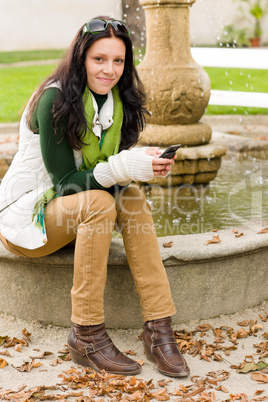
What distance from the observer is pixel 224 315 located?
10.3 ft

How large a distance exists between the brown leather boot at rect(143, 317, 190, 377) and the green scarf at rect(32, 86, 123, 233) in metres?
0.69

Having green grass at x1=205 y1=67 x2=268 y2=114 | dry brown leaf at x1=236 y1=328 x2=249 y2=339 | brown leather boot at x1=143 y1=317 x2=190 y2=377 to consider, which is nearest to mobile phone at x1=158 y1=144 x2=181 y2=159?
brown leather boot at x1=143 y1=317 x2=190 y2=377

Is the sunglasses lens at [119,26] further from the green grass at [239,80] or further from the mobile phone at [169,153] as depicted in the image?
the green grass at [239,80]

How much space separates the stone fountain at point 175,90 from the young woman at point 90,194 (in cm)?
136

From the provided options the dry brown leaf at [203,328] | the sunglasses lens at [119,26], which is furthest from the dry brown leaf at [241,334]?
the sunglasses lens at [119,26]

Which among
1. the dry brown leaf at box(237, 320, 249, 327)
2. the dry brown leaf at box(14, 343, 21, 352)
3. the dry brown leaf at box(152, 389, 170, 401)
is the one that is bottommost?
the dry brown leaf at box(237, 320, 249, 327)

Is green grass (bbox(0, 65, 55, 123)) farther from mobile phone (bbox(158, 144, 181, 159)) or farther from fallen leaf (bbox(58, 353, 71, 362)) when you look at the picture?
mobile phone (bbox(158, 144, 181, 159))

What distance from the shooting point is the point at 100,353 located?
265 centimetres

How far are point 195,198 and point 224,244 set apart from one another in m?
1.38

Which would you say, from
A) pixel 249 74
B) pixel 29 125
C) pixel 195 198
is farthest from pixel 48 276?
pixel 249 74

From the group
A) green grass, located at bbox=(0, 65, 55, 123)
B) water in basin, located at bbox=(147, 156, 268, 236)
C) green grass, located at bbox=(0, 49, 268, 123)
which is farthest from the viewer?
green grass, located at bbox=(0, 49, 268, 123)

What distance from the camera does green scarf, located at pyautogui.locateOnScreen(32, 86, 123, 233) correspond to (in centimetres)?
269

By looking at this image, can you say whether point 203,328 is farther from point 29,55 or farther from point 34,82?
point 29,55

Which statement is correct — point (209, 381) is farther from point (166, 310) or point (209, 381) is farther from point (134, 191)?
point (134, 191)
